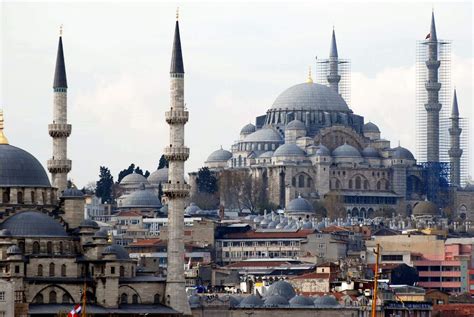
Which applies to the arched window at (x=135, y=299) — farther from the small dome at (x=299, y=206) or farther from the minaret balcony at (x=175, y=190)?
the small dome at (x=299, y=206)

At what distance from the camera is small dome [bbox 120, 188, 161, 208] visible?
14775cm

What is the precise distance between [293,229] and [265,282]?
23.0 m

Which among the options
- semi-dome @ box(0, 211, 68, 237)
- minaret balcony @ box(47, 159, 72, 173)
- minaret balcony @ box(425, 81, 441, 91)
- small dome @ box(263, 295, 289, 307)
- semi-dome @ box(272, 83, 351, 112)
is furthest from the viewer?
semi-dome @ box(272, 83, 351, 112)

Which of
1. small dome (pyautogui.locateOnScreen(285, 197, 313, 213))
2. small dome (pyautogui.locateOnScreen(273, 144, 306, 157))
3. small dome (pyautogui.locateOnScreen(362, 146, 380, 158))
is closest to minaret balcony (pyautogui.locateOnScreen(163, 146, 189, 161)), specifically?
small dome (pyautogui.locateOnScreen(285, 197, 313, 213))

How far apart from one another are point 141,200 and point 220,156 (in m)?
21.7

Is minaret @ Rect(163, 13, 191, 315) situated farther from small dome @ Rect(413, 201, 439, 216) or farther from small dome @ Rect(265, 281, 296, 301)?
small dome @ Rect(413, 201, 439, 216)

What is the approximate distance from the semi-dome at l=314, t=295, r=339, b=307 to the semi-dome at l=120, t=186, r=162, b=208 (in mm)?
50903

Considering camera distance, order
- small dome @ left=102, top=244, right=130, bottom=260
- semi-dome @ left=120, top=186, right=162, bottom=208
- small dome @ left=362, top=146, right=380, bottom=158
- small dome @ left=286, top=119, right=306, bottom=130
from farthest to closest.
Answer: small dome @ left=286, top=119, right=306, bottom=130 → small dome @ left=362, top=146, right=380, bottom=158 → semi-dome @ left=120, top=186, right=162, bottom=208 → small dome @ left=102, top=244, right=130, bottom=260

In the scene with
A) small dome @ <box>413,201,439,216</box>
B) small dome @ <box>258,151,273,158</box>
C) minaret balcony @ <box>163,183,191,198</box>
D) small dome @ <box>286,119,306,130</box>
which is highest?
small dome @ <box>286,119,306,130</box>

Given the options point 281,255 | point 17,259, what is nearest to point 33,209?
point 17,259

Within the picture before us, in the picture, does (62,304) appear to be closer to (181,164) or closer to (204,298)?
(181,164)

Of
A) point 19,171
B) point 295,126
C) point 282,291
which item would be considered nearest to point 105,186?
point 295,126

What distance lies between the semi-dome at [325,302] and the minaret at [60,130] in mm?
13968

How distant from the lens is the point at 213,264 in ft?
401
